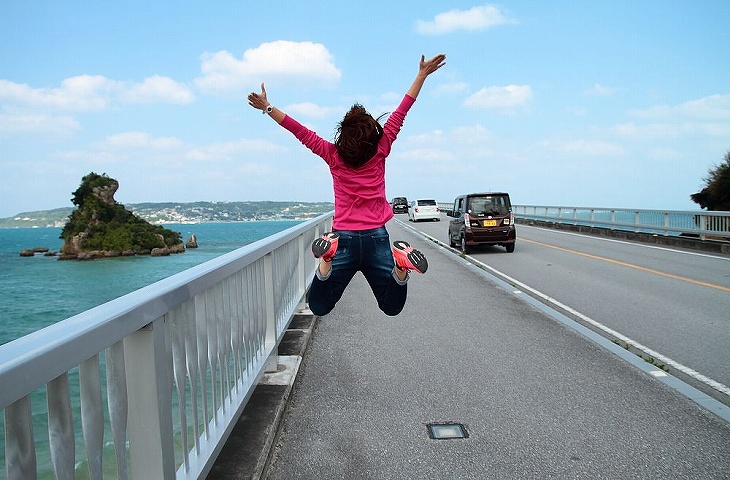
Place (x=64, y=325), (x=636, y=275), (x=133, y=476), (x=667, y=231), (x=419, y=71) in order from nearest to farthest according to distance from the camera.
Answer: (x=64, y=325) < (x=133, y=476) < (x=419, y=71) < (x=636, y=275) < (x=667, y=231)

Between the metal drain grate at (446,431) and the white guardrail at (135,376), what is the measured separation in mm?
1388

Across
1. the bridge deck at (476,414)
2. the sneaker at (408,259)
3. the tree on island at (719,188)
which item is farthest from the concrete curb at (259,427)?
the tree on island at (719,188)

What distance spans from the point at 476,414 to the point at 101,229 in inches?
6565

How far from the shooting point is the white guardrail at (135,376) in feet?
5.46

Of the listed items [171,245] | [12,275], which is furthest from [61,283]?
[171,245]

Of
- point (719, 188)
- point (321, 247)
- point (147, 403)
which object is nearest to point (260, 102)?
point (321, 247)

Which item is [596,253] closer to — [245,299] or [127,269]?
[245,299]

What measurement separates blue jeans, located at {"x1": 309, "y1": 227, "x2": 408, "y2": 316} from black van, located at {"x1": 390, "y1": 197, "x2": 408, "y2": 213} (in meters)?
66.1

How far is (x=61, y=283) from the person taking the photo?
12650 centimetres

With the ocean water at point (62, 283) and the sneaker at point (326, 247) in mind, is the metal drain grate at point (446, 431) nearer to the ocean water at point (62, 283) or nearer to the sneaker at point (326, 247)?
the sneaker at point (326, 247)

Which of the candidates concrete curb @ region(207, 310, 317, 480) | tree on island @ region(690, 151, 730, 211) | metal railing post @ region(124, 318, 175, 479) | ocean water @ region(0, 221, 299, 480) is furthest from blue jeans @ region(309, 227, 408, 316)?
ocean water @ region(0, 221, 299, 480)

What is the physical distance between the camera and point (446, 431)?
4.25 metres

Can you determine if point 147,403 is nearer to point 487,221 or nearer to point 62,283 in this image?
point 487,221

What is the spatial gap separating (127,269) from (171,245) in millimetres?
39298
